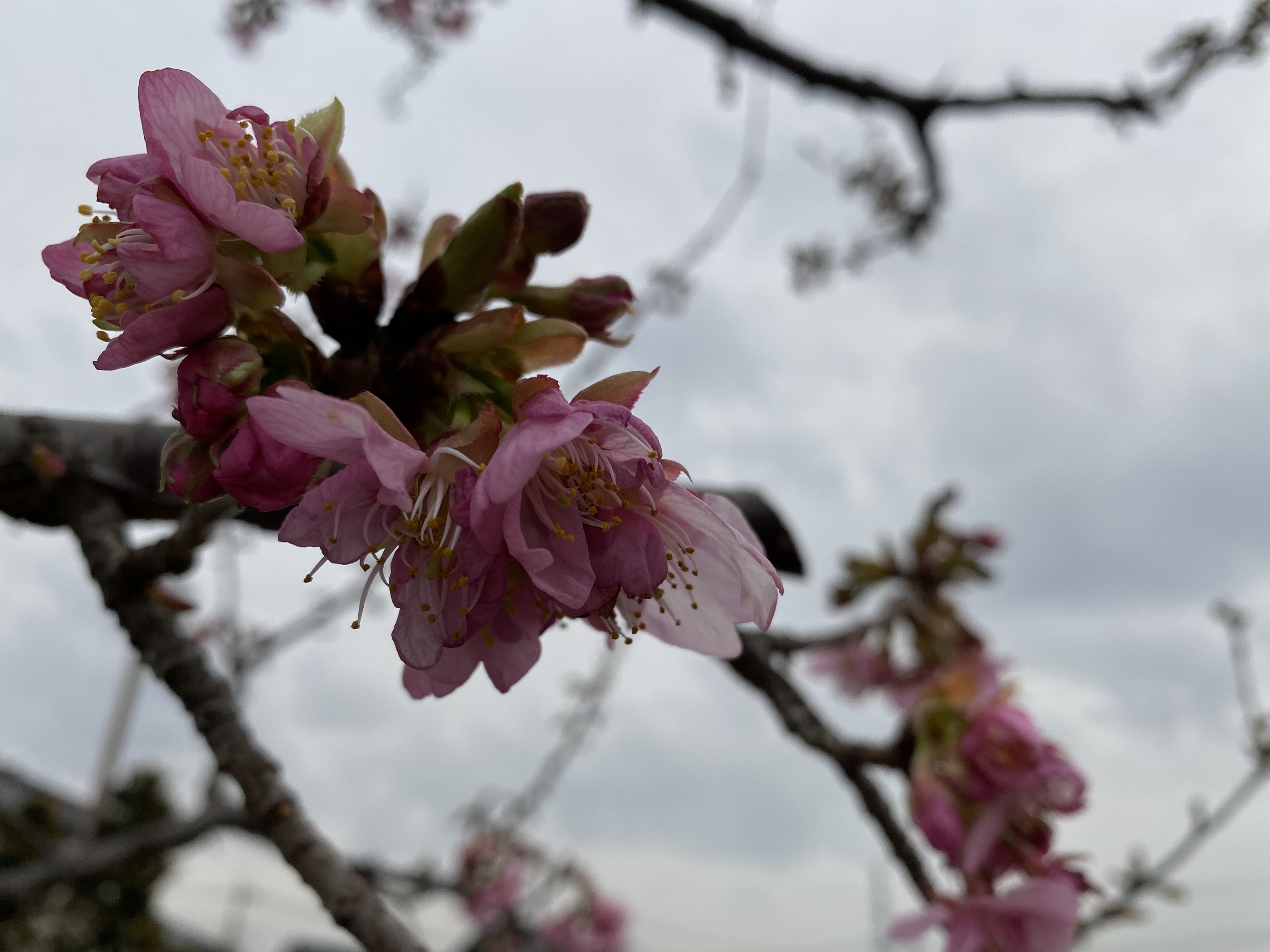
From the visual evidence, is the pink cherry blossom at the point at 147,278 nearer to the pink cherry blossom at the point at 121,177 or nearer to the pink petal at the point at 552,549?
the pink cherry blossom at the point at 121,177

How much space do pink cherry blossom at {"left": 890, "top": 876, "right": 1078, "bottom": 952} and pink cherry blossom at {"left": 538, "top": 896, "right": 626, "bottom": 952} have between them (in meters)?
4.95

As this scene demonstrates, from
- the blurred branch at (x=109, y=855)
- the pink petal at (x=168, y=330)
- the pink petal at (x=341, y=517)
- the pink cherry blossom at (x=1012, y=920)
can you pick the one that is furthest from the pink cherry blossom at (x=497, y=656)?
the blurred branch at (x=109, y=855)

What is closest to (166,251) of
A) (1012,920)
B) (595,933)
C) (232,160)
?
(232,160)

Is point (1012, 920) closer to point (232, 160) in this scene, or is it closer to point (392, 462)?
point (392, 462)

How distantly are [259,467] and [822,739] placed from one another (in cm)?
135

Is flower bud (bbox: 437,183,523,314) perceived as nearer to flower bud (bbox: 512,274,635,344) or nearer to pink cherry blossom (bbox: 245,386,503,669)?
flower bud (bbox: 512,274,635,344)

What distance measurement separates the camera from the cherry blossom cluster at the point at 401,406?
2.34 ft

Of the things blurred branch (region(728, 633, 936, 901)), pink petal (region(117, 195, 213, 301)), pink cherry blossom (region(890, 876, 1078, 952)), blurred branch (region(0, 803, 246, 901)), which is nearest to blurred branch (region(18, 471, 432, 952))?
pink petal (region(117, 195, 213, 301))

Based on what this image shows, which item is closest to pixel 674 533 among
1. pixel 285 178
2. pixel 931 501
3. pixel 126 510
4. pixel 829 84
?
pixel 285 178

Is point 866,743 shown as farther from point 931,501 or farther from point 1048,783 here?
point 931,501

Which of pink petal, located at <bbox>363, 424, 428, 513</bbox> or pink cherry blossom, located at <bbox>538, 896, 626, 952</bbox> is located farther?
pink cherry blossom, located at <bbox>538, 896, 626, 952</bbox>

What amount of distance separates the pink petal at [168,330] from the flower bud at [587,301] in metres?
0.35

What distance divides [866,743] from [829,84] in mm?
2265

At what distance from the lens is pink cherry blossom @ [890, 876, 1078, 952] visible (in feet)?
4.70
